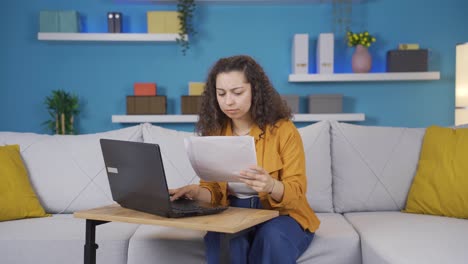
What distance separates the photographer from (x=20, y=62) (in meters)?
3.72

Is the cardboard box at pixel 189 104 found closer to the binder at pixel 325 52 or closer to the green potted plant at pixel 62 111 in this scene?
the green potted plant at pixel 62 111

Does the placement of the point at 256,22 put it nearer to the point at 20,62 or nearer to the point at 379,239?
the point at 20,62

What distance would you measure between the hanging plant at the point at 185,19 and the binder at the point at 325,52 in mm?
912

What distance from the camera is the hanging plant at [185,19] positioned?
360 cm

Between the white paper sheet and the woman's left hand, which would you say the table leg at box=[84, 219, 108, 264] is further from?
the woman's left hand

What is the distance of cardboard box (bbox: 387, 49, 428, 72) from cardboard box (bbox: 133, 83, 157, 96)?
1698 millimetres

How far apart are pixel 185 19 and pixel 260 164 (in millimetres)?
2059

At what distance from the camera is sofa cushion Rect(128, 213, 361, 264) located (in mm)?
1887

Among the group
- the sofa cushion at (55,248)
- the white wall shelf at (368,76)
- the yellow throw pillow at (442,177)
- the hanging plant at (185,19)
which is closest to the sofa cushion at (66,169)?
the sofa cushion at (55,248)

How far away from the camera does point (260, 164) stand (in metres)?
1.81

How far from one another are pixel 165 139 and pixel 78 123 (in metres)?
1.47

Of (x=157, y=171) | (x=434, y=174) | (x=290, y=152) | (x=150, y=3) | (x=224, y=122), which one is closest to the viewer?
(x=157, y=171)

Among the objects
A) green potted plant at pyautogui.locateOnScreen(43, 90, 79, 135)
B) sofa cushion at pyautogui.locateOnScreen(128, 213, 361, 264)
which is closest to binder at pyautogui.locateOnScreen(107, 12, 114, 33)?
green potted plant at pyautogui.locateOnScreen(43, 90, 79, 135)

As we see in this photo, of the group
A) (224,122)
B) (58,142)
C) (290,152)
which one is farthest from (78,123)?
(290,152)
